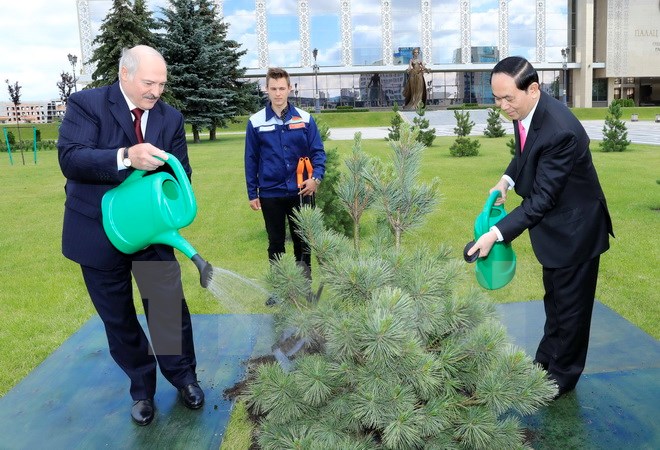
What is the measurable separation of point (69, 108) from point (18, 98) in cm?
3020

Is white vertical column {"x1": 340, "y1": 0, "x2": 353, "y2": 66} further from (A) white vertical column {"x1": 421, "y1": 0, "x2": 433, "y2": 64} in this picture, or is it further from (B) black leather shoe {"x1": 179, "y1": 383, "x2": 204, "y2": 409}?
(B) black leather shoe {"x1": 179, "y1": 383, "x2": 204, "y2": 409}

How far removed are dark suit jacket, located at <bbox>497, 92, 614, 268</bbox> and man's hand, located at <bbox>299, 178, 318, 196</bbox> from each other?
1812mm

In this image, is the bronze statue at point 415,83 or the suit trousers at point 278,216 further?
the bronze statue at point 415,83

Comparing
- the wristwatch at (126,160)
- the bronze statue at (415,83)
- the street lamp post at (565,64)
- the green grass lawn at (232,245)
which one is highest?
the street lamp post at (565,64)

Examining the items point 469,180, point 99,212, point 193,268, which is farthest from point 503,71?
point 469,180

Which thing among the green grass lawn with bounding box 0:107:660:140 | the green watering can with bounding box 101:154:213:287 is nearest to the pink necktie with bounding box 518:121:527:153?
the green watering can with bounding box 101:154:213:287

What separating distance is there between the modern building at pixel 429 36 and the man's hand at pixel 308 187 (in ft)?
143

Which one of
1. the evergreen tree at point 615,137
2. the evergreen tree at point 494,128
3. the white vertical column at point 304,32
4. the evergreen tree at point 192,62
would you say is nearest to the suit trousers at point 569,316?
the evergreen tree at point 615,137

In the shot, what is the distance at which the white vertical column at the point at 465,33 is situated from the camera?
158ft

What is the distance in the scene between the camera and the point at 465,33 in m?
48.8

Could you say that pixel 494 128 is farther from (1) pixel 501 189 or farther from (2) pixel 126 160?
(2) pixel 126 160

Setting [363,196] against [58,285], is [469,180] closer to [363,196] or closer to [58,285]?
[58,285]

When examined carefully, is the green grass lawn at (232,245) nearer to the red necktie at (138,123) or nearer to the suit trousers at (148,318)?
the suit trousers at (148,318)

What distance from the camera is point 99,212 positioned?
9.12 feet
